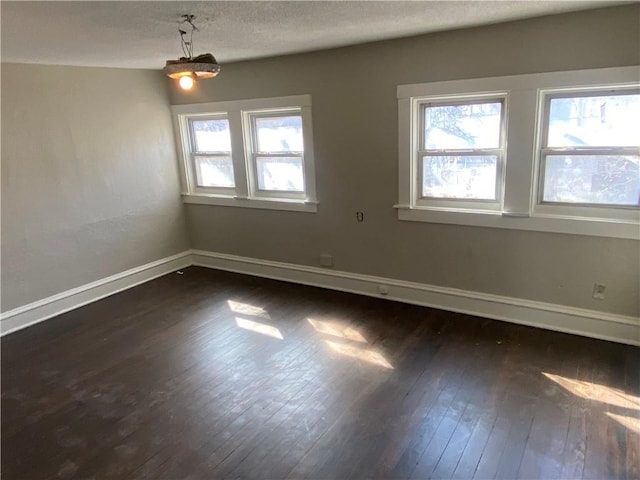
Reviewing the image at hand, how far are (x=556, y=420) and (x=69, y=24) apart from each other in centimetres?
376

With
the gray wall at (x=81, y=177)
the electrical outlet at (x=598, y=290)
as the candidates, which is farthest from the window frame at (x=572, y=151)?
the gray wall at (x=81, y=177)

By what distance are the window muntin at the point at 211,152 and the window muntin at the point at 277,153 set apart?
0.41 m

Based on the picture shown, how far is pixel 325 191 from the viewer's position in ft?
15.0

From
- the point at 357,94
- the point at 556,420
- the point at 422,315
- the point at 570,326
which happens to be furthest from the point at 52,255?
the point at 570,326

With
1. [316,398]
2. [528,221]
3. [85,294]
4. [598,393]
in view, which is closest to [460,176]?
[528,221]

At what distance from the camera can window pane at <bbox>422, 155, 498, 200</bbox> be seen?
3.76m

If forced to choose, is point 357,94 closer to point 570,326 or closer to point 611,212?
point 611,212

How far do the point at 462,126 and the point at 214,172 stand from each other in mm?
3128

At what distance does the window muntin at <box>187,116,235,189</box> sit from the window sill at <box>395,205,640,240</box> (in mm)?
2359

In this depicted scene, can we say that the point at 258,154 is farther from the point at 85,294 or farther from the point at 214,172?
the point at 85,294

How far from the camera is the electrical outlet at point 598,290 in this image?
3414 mm

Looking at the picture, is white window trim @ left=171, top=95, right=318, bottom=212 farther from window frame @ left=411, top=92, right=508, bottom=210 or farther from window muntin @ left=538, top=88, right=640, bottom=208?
window muntin @ left=538, top=88, right=640, bottom=208

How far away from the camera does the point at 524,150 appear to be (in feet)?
11.4

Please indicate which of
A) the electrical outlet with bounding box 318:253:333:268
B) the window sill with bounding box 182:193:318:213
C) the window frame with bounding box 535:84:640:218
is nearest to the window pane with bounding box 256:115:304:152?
the window sill with bounding box 182:193:318:213
